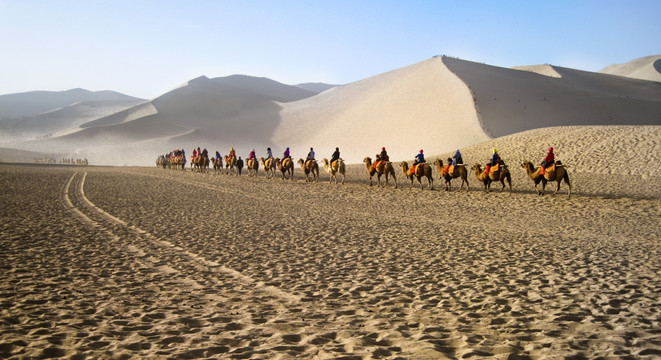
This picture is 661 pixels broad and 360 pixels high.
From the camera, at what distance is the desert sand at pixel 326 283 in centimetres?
485

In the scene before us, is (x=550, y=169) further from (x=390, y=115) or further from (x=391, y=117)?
(x=390, y=115)

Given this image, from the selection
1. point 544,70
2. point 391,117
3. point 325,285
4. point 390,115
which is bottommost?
point 325,285

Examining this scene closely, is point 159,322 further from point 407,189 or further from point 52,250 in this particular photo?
point 407,189

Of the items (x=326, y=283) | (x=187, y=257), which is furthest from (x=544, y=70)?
(x=326, y=283)

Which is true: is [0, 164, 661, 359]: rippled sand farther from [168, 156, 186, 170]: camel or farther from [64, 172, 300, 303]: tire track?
[168, 156, 186, 170]: camel

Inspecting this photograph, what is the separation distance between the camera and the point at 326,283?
7156 mm

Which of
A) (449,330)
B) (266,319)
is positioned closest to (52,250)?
(266,319)

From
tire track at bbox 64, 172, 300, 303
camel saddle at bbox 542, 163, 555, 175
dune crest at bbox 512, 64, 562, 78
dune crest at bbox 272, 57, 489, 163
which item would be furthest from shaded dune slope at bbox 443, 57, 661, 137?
tire track at bbox 64, 172, 300, 303

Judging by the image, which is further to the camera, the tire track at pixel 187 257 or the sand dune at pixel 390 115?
the sand dune at pixel 390 115

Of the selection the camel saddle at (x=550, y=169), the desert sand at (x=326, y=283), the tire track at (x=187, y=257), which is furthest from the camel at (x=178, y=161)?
the camel saddle at (x=550, y=169)

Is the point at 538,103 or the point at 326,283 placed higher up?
the point at 538,103

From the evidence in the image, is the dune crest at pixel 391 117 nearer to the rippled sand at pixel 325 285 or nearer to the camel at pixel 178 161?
the camel at pixel 178 161

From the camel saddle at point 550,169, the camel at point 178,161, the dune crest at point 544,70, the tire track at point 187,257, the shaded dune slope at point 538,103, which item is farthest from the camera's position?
the dune crest at point 544,70

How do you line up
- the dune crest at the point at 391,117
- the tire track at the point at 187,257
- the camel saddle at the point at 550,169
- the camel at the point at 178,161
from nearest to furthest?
the tire track at the point at 187,257
the camel saddle at the point at 550,169
the camel at the point at 178,161
the dune crest at the point at 391,117
